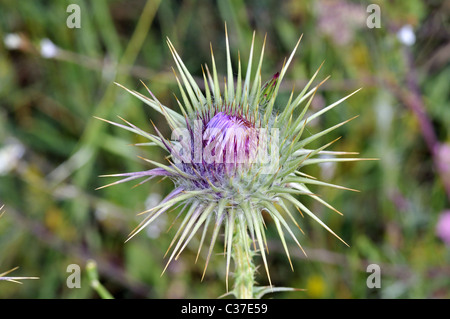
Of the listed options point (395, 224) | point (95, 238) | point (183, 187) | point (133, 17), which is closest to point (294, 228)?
point (395, 224)

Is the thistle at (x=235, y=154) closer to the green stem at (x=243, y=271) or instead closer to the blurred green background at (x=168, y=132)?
the green stem at (x=243, y=271)

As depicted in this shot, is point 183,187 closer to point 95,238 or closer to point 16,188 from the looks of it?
point 95,238
